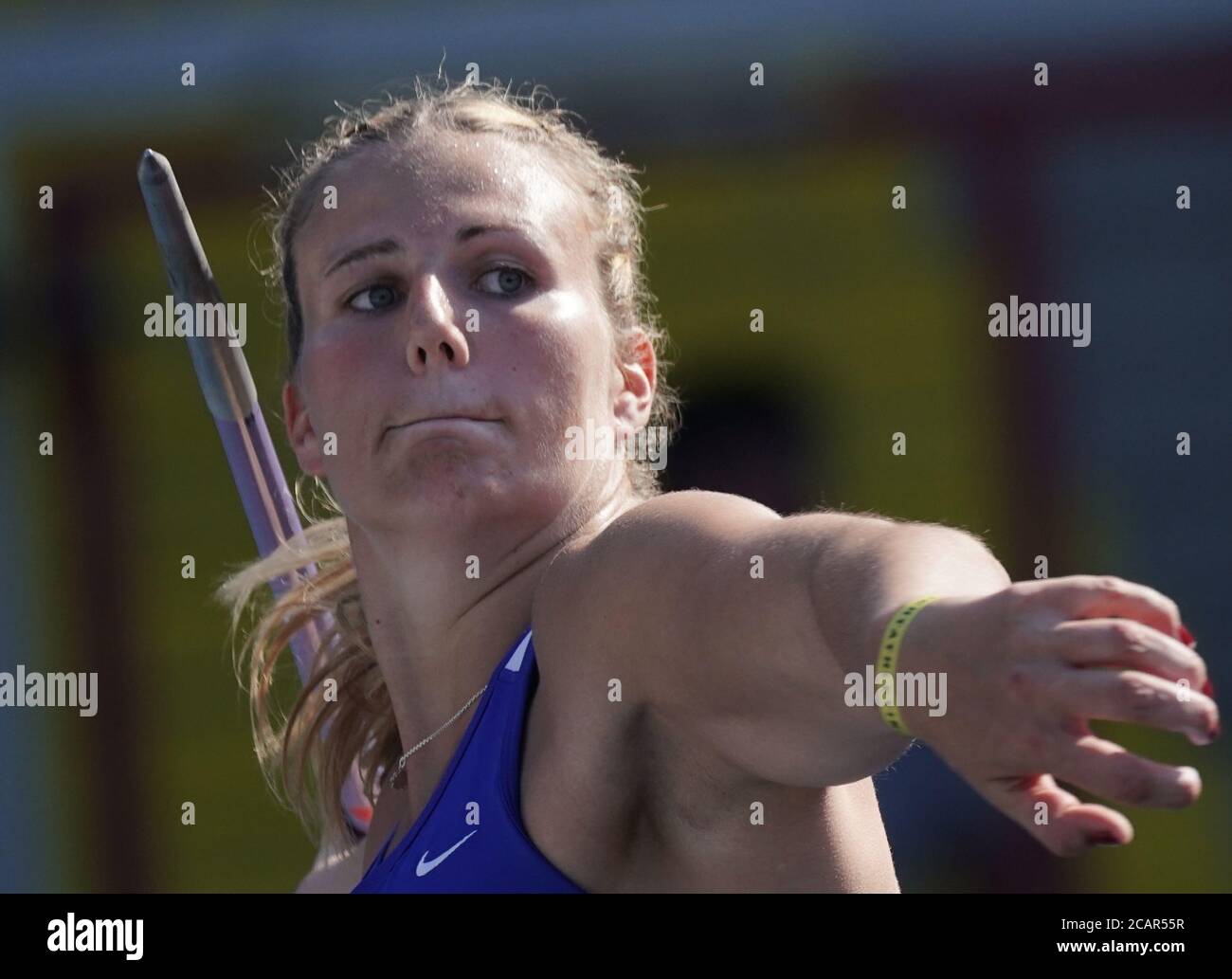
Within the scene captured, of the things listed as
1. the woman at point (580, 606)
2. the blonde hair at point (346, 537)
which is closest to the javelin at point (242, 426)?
the blonde hair at point (346, 537)

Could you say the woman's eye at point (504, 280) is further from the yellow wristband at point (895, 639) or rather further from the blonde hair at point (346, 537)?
the yellow wristband at point (895, 639)

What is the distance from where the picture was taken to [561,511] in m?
1.96

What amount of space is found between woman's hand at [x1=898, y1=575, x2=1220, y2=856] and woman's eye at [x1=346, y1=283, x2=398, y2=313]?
996 millimetres

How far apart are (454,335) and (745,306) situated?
3.50 metres

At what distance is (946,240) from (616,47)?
1.14 m

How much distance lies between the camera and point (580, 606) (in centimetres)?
166

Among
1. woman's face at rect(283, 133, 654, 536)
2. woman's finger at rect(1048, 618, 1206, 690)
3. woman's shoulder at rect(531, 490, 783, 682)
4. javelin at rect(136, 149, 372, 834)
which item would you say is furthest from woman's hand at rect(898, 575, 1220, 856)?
javelin at rect(136, 149, 372, 834)

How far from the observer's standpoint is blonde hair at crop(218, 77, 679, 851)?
2133mm

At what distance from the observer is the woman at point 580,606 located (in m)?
1.10

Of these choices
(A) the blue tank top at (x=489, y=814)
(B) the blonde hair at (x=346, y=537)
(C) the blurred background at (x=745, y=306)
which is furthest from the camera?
(C) the blurred background at (x=745, y=306)

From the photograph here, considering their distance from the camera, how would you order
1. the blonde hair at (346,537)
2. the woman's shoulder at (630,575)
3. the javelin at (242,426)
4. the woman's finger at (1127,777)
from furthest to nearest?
the javelin at (242,426)
the blonde hair at (346,537)
the woman's shoulder at (630,575)
the woman's finger at (1127,777)

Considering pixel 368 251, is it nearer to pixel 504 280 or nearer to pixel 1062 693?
pixel 504 280
